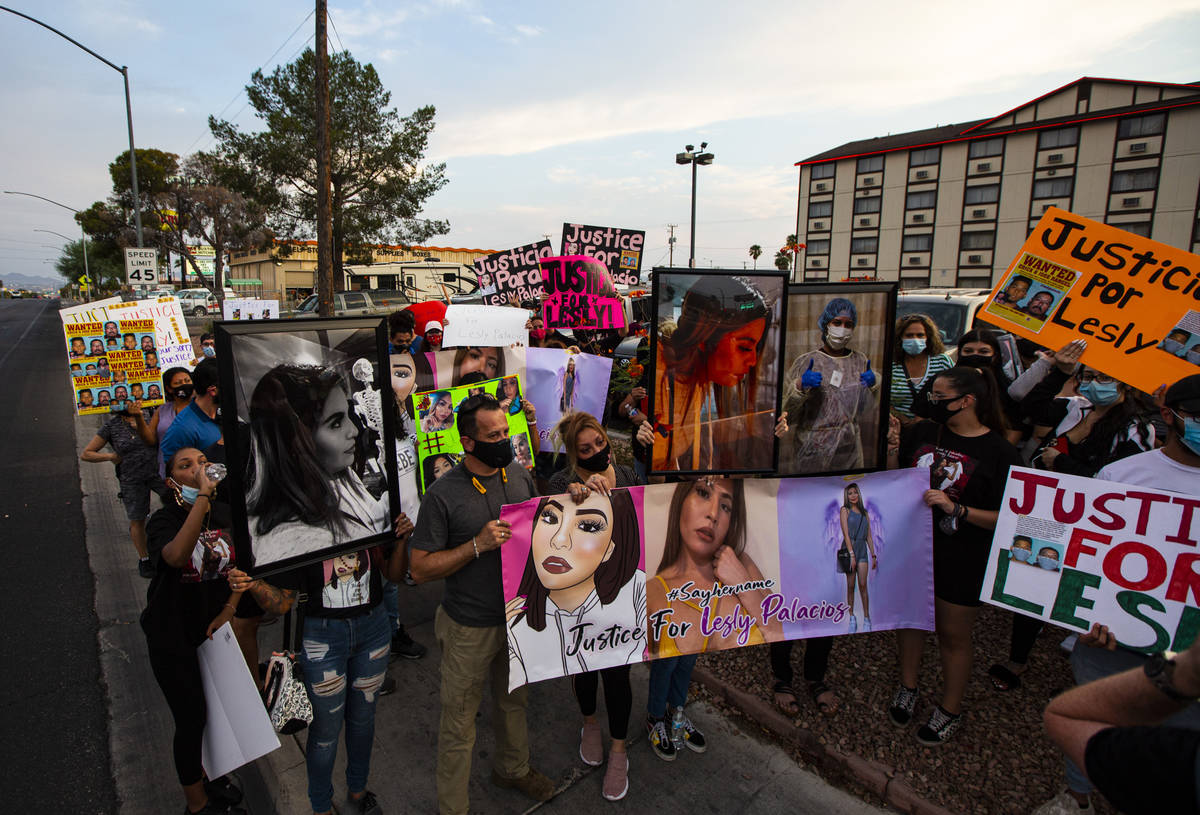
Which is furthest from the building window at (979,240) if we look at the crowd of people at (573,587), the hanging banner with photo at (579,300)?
the crowd of people at (573,587)

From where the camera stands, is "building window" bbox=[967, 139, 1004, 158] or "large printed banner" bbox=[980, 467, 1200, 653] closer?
"large printed banner" bbox=[980, 467, 1200, 653]

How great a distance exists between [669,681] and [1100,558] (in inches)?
79.4

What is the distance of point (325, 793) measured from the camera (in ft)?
8.80

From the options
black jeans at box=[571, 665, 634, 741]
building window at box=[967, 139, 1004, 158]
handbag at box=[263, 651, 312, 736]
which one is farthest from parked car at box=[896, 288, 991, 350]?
building window at box=[967, 139, 1004, 158]

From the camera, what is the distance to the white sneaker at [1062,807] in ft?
8.66

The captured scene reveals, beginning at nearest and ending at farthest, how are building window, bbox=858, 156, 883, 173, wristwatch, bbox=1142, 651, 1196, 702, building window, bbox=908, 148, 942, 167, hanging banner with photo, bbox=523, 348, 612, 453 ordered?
1. wristwatch, bbox=1142, 651, 1196, 702
2. hanging banner with photo, bbox=523, 348, 612, 453
3. building window, bbox=908, 148, 942, 167
4. building window, bbox=858, 156, 883, 173

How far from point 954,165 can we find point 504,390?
57.9 m

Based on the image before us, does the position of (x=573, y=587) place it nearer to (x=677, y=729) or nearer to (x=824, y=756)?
(x=677, y=729)

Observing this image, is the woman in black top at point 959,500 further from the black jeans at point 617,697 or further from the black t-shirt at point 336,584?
the black t-shirt at point 336,584

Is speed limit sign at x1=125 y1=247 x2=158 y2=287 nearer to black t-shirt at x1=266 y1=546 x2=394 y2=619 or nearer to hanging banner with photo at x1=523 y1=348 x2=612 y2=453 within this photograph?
hanging banner with photo at x1=523 y1=348 x2=612 y2=453

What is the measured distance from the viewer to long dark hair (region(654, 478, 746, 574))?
9.93 feet

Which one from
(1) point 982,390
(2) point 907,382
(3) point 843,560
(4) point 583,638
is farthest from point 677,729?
(2) point 907,382

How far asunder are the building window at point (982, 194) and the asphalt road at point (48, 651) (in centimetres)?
5832

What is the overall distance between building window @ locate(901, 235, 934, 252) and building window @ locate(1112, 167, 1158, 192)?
12295 mm
